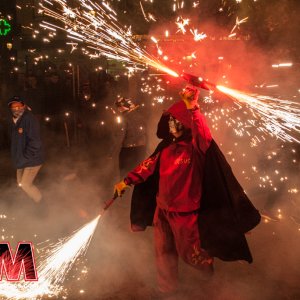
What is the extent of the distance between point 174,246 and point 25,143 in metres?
3.57

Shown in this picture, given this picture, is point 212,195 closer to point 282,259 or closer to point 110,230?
point 282,259

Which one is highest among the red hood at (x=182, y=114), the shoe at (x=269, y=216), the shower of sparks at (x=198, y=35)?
the shower of sparks at (x=198, y=35)

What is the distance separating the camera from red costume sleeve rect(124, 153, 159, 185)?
4.22 metres

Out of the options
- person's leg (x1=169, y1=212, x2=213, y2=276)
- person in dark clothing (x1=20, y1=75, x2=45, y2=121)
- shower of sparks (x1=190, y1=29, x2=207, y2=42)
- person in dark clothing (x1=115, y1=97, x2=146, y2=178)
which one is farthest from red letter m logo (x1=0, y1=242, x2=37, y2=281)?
person in dark clothing (x1=20, y1=75, x2=45, y2=121)

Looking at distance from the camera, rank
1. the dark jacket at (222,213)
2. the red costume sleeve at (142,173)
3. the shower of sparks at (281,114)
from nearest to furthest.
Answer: the dark jacket at (222,213) → the red costume sleeve at (142,173) → the shower of sparks at (281,114)

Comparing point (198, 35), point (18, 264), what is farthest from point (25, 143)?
point (198, 35)

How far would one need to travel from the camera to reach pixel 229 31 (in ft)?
26.9

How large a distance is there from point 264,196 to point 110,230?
3293 millimetres

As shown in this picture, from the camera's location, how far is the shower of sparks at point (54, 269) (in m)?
4.32

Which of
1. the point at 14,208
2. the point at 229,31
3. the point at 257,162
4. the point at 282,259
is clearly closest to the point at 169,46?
the point at 229,31

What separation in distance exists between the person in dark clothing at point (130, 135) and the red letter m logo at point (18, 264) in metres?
2.74

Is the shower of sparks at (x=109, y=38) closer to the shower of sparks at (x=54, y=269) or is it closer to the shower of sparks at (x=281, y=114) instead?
the shower of sparks at (x=281, y=114)

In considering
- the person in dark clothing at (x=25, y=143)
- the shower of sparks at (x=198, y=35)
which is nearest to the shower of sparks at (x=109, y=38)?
the shower of sparks at (x=198, y=35)

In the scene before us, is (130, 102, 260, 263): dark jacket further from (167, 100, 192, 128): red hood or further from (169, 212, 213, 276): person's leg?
(167, 100, 192, 128): red hood
